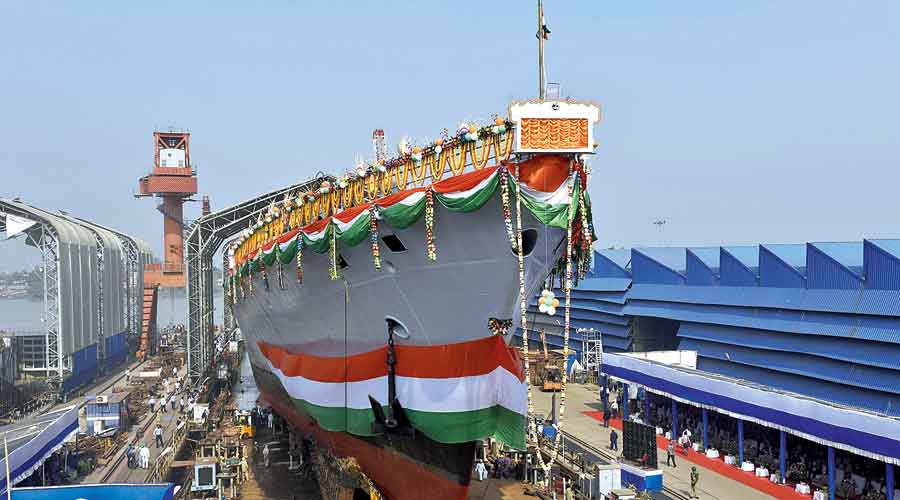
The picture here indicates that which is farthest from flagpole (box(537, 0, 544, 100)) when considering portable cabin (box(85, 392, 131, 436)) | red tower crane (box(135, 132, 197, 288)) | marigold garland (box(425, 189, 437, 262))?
red tower crane (box(135, 132, 197, 288))

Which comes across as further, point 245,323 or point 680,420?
point 245,323

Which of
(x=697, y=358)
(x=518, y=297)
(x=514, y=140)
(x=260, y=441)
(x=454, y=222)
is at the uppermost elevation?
(x=514, y=140)

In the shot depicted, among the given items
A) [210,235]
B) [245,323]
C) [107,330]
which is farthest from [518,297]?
[107,330]

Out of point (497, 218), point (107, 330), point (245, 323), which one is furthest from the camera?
point (107, 330)

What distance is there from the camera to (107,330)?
3809 cm

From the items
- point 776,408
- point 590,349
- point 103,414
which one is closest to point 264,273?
point 103,414

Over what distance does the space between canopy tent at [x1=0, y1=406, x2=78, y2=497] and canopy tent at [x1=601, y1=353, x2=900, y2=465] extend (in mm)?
16334

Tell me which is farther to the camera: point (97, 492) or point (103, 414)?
point (103, 414)

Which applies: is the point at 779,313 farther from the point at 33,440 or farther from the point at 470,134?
the point at 33,440

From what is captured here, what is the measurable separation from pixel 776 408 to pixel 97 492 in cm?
1493

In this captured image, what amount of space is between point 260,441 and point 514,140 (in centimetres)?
1602

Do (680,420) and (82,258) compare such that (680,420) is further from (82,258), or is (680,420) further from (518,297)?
(82,258)

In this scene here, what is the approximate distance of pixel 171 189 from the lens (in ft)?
162

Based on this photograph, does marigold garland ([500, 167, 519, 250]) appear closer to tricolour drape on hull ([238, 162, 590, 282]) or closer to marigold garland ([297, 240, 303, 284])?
tricolour drape on hull ([238, 162, 590, 282])
